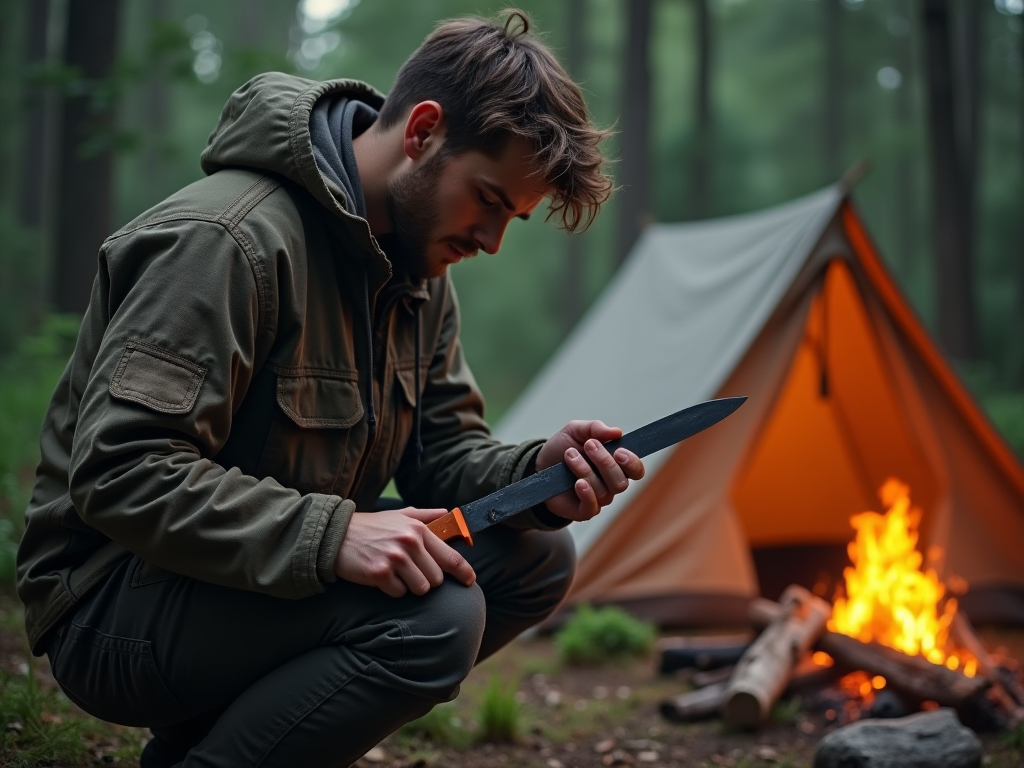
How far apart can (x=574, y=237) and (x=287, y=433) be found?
1649 cm

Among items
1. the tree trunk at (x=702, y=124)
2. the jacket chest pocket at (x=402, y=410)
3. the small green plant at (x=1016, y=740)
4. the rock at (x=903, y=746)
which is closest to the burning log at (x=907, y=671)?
the small green plant at (x=1016, y=740)

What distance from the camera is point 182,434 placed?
152cm

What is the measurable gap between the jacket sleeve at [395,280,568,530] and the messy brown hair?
1.62 ft

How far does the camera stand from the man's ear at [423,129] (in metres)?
1.79

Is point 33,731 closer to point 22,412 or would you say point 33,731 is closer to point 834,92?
point 22,412

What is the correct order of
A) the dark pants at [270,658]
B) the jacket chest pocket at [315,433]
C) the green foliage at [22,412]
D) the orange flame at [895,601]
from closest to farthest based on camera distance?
the dark pants at [270,658]
the jacket chest pocket at [315,433]
the orange flame at [895,601]
the green foliage at [22,412]

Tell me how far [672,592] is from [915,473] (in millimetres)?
1427

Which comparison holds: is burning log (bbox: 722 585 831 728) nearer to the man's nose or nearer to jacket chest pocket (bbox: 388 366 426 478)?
jacket chest pocket (bbox: 388 366 426 478)

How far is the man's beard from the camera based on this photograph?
1807 millimetres

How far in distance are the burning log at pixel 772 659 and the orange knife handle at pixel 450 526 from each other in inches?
59.6

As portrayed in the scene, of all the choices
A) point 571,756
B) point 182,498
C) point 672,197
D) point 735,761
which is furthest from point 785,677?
point 672,197

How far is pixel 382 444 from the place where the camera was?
1.99 meters

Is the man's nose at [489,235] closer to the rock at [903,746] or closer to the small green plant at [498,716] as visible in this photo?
the small green plant at [498,716]

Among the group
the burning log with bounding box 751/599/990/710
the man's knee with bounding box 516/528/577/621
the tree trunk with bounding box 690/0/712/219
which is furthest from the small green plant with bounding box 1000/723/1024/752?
the tree trunk with bounding box 690/0/712/219
